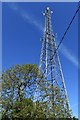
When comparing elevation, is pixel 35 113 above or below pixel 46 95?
below

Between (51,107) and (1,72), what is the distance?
458 cm

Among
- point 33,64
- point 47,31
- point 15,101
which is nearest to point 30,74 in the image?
point 33,64

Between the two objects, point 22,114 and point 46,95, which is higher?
point 46,95


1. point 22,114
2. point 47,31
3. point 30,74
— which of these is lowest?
point 22,114

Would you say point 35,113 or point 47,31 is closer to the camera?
point 35,113

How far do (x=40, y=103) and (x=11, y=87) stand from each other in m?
2.36

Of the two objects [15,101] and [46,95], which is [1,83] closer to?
[15,101]

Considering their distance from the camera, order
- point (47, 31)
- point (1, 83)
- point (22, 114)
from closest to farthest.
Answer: point (22, 114), point (1, 83), point (47, 31)

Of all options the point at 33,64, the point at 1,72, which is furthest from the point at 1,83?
the point at 33,64

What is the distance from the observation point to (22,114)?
71.0ft

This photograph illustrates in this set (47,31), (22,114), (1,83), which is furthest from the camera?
(47,31)

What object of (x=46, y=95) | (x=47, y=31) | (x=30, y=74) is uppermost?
(x=47, y=31)

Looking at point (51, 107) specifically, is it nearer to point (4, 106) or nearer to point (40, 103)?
point (40, 103)

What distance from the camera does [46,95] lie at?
22.7 m
